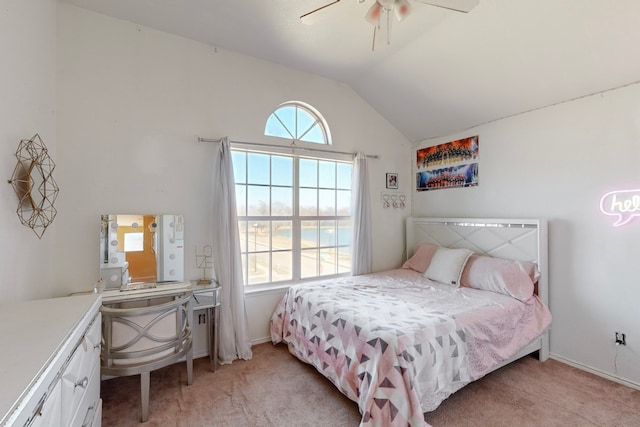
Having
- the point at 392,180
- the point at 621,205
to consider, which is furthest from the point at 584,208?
the point at 392,180

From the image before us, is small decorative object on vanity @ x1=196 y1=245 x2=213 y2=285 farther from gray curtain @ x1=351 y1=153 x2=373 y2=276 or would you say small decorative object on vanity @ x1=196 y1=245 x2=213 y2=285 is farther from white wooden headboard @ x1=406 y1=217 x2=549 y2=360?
white wooden headboard @ x1=406 y1=217 x2=549 y2=360

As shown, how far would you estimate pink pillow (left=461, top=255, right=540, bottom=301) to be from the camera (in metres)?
2.63

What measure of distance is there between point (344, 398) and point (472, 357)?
0.96 m

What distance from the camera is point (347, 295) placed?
8.73 feet

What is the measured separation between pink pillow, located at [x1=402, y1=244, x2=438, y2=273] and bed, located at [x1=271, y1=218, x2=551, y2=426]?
0.04 feet

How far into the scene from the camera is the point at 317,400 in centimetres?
213

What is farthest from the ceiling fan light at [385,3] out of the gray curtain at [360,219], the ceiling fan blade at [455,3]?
the gray curtain at [360,219]

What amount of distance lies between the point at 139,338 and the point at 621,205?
3.76 m

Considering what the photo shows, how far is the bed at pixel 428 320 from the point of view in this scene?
69.1 inches

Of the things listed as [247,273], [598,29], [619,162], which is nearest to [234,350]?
[247,273]

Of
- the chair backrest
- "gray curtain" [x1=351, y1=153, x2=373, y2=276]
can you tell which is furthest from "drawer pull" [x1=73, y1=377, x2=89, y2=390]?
"gray curtain" [x1=351, y1=153, x2=373, y2=276]

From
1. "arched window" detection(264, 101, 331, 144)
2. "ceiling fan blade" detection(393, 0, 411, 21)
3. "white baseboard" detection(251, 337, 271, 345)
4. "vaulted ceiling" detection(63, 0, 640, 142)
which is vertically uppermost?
→ "vaulted ceiling" detection(63, 0, 640, 142)

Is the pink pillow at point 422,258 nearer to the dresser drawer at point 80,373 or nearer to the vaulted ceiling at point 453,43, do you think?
the vaulted ceiling at point 453,43

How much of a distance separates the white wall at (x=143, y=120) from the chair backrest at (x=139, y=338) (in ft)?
2.33
